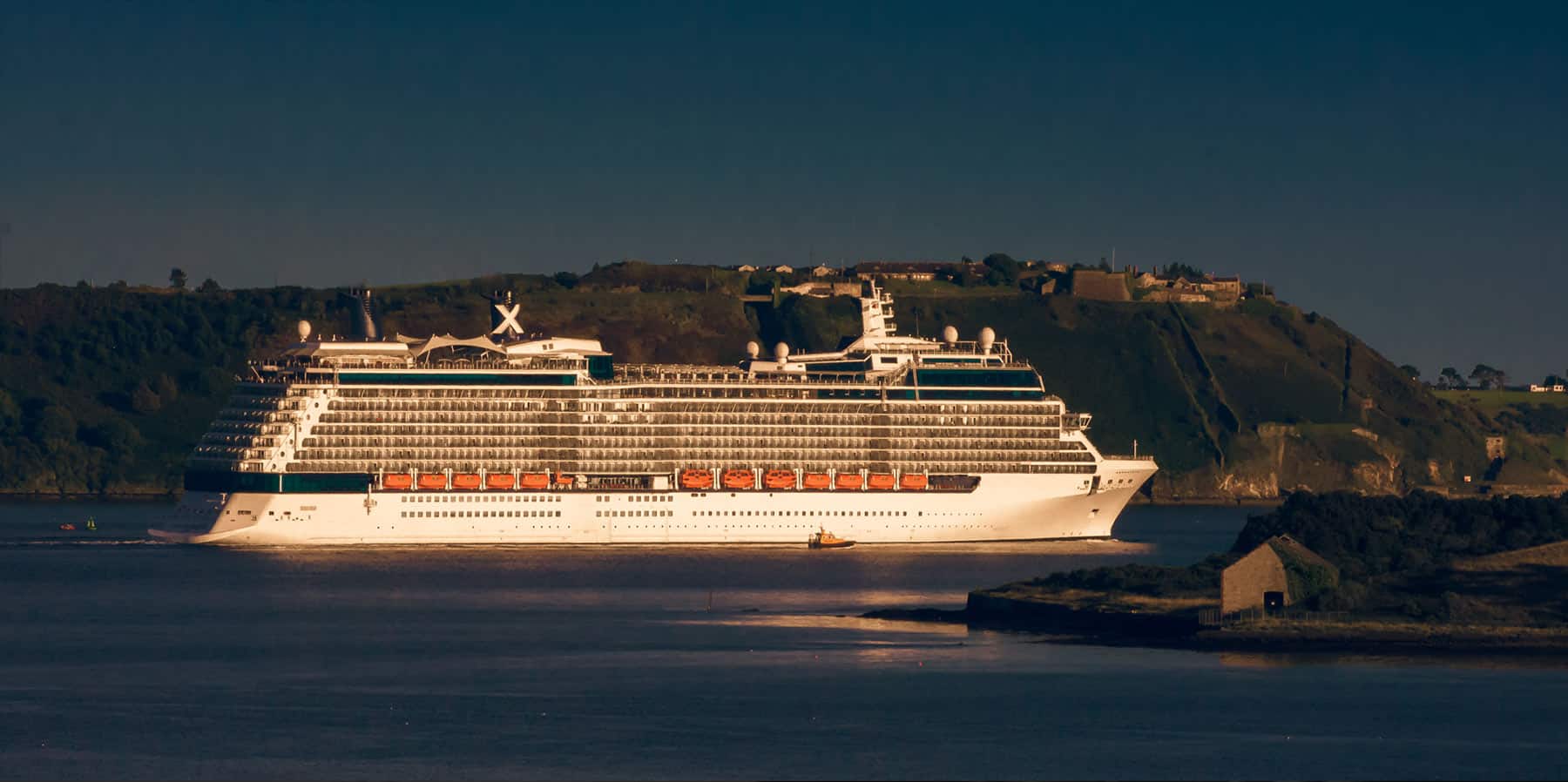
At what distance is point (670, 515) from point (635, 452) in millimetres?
3768

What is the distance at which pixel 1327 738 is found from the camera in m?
63.3

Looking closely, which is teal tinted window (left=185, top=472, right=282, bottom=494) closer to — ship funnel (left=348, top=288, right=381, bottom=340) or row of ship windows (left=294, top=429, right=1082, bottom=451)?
row of ship windows (left=294, top=429, right=1082, bottom=451)

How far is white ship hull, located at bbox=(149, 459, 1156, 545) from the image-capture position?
368 ft

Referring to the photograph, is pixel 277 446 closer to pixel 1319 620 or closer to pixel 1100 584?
pixel 1100 584

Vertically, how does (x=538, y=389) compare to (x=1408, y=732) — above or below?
above

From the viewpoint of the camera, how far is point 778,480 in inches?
4700

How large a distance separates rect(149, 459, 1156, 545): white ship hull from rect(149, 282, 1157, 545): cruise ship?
87 mm

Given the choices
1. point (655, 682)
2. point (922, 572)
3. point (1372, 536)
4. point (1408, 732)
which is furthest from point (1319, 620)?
point (922, 572)

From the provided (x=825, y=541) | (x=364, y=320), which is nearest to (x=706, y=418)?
(x=825, y=541)

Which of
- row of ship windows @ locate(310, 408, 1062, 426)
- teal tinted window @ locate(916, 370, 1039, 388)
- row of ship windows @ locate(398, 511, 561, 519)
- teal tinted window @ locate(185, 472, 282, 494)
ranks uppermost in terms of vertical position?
teal tinted window @ locate(916, 370, 1039, 388)

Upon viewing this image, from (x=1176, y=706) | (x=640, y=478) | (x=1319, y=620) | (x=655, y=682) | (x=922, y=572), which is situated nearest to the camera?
(x=1176, y=706)

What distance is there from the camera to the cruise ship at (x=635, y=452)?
373 ft

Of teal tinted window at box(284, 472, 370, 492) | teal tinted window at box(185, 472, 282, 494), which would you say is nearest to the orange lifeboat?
teal tinted window at box(284, 472, 370, 492)

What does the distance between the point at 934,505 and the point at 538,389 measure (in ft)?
62.9
